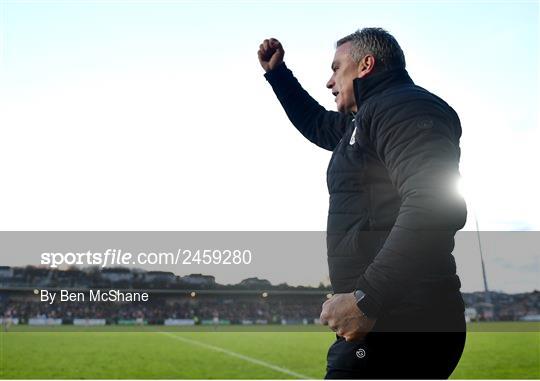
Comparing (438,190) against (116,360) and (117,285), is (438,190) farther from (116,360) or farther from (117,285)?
(117,285)

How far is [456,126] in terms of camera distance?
9.11 ft

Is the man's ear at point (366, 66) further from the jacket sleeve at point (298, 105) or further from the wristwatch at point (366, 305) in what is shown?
the jacket sleeve at point (298, 105)

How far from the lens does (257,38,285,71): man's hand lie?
4.78 metres

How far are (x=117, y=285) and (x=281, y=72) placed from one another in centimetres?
9055

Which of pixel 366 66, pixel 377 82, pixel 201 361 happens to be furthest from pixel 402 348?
pixel 201 361

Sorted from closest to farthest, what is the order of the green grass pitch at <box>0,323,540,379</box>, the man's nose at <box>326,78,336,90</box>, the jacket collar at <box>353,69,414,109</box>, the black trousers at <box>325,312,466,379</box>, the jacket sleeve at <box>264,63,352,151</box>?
the black trousers at <box>325,312,466,379</box>
the jacket collar at <box>353,69,414,109</box>
the man's nose at <box>326,78,336,90</box>
the jacket sleeve at <box>264,63,352,151</box>
the green grass pitch at <box>0,323,540,379</box>

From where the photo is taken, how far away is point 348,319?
2438mm

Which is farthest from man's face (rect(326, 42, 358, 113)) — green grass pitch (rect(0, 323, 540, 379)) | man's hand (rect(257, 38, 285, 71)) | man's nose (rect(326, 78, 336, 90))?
green grass pitch (rect(0, 323, 540, 379))

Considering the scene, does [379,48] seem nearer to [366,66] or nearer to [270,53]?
[366,66]

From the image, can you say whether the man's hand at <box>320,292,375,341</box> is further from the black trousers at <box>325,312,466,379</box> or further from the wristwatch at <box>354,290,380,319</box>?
the black trousers at <box>325,312,466,379</box>

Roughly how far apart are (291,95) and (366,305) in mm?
2756

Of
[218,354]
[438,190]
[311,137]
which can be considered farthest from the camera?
[218,354]

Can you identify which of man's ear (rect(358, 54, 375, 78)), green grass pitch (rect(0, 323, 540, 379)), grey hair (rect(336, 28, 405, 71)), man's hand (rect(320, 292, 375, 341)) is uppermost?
grey hair (rect(336, 28, 405, 71))

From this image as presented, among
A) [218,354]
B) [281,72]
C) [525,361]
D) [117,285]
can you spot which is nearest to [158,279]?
[117,285]
